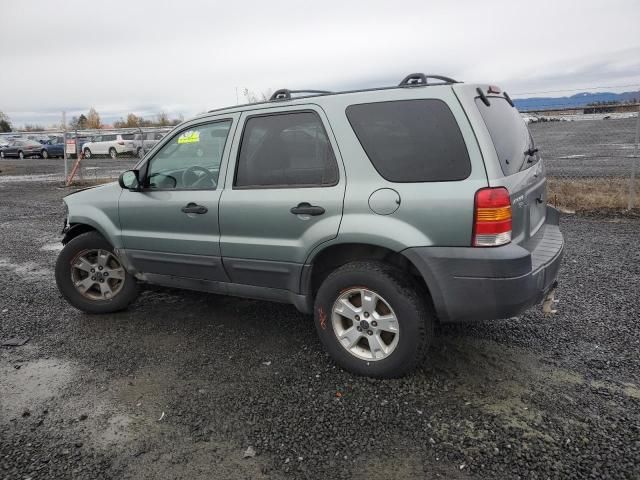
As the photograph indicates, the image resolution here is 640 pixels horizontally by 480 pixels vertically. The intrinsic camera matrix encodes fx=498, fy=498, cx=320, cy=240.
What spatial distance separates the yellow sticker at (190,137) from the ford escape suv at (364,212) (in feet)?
0.04

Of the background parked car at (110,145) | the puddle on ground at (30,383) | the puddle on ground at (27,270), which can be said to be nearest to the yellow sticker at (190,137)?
the puddle on ground at (30,383)

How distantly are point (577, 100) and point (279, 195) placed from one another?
8906 mm

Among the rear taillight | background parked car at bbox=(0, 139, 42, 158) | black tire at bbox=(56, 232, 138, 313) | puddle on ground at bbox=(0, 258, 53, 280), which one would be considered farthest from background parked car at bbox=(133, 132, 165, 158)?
the rear taillight

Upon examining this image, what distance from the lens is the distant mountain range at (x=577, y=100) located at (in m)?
9.38

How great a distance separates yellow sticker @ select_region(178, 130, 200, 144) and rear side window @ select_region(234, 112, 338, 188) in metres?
0.55

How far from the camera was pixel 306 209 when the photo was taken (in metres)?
3.39

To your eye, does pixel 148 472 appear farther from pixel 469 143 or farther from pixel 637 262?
pixel 637 262

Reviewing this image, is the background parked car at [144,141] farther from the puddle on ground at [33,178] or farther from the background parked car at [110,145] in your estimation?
the puddle on ground at [33,178]

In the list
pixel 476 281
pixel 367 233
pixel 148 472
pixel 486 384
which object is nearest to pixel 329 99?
pixel 367 233

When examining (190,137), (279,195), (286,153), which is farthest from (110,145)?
(279,195)

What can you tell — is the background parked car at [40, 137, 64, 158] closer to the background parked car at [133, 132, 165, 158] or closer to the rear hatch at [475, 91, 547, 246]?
the background parked car at [133, 132, 165, 158]

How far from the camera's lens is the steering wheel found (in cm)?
402

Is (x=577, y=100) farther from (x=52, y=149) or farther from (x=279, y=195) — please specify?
(x=52, y=149)

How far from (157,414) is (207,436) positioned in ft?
1.42
